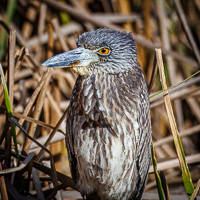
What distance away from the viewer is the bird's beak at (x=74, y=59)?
2.13 m

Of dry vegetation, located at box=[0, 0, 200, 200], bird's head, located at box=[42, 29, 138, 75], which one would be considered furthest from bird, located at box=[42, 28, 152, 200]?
dry vegetation, located at box=[0, 0, 200, 200]

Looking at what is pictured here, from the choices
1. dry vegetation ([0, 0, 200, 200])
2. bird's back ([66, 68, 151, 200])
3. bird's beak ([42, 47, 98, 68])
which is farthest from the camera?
dry vegetation ([0, 0, 200, 200])

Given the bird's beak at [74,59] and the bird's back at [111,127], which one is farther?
the bird's back at [111,127]

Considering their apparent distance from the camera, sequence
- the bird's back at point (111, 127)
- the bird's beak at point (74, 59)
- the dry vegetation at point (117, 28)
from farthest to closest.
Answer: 1. the dry vegetation at point (117, 28)
2. the bird's back at point (111, 127)
3. the bird's beak at point (74, 59)

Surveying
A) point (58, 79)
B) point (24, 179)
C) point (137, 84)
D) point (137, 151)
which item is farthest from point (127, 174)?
point (58, 79)

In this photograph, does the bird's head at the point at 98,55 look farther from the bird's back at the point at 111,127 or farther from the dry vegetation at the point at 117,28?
the dry vegetation at the point at 117,28

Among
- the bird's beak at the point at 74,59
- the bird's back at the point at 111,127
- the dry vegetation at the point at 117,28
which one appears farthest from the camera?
the dry vegetation at the point at 117,28

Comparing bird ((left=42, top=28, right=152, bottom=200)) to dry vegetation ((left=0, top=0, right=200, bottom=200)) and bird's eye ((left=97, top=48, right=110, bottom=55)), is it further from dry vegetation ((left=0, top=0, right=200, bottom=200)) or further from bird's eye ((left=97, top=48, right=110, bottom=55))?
dry vegetation ((left=0, top=0, right=200, bottom=200))

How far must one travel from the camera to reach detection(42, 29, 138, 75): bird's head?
7.06 feet

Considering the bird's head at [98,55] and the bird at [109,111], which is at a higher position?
the bird's head at [98,55]

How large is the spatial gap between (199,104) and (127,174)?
231cm

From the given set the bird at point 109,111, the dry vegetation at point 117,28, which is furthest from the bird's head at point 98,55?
the dry vegetation at point 117,28

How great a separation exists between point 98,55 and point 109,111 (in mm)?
382

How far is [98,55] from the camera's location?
7.22 feet
